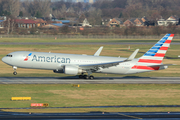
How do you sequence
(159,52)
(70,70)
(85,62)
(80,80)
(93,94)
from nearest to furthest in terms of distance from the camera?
(93,94)
(70,70)
(80,80)
(85,62)
(159,52)

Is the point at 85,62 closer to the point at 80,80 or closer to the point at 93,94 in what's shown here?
the point at 80,80

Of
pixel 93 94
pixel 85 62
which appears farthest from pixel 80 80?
pixel 93 94

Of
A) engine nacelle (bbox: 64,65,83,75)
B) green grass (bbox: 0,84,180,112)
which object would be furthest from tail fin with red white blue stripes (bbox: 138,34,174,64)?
engine nacelle (bbox: 64,65,83,75)

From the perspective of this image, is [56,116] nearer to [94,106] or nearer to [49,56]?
[94,106]

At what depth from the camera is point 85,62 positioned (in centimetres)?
4991

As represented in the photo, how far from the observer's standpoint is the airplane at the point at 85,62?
48.8 meters

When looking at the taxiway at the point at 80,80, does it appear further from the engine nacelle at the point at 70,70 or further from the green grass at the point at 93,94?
the green grass at the point at 93,94

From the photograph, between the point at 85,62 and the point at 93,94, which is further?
the point at 85,62

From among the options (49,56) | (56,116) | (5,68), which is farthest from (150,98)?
(5,68)

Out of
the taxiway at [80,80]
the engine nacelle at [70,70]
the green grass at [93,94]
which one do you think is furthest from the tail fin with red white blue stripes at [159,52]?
the engine nacelle at [70,70]

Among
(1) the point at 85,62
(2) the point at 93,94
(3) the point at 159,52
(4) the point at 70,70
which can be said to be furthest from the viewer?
(3) the point at 159,52

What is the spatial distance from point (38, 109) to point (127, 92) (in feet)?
47.4

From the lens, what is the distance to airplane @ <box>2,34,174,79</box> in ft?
160

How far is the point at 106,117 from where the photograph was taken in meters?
27.9
